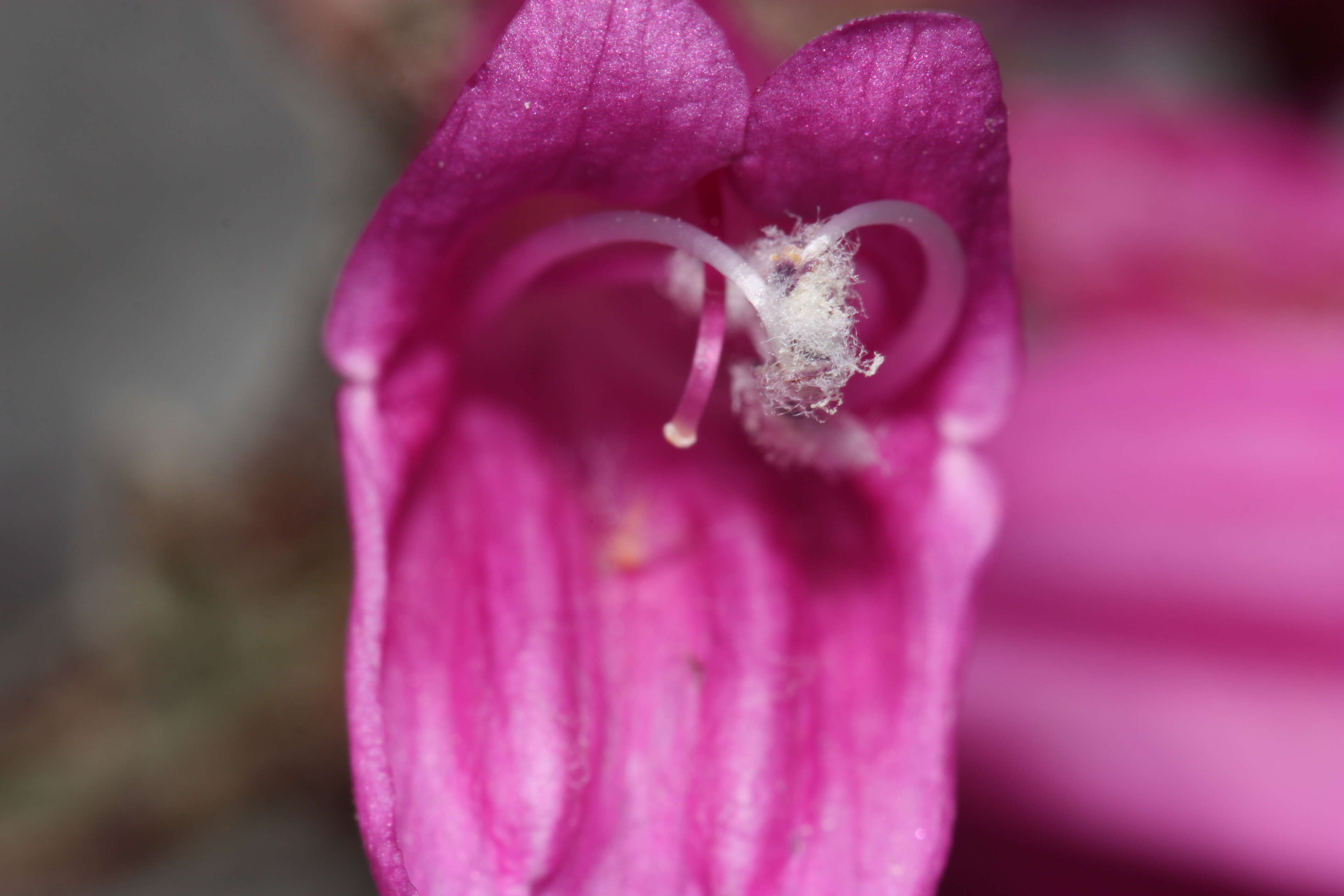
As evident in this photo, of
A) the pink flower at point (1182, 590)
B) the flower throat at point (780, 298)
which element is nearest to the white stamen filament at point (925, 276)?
the flower throat at point (780, 298)

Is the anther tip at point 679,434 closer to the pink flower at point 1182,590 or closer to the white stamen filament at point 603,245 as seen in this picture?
the white stamen filament at point 603,245

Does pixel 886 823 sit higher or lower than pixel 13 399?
higher

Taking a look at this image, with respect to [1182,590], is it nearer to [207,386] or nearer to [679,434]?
[679,434]

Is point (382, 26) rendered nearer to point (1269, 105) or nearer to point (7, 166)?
point (7, 166)

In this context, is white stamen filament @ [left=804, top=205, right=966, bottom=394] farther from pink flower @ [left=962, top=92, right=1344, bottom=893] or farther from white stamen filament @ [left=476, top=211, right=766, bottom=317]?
pink flower @ [left=962, top=92, right=1344, bottom=893]

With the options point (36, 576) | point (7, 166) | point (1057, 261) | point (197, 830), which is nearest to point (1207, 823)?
point (1057, 261)

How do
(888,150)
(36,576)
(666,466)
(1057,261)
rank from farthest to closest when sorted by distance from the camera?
(36,576)
(1057,261)
(666,466)
(888,150)
